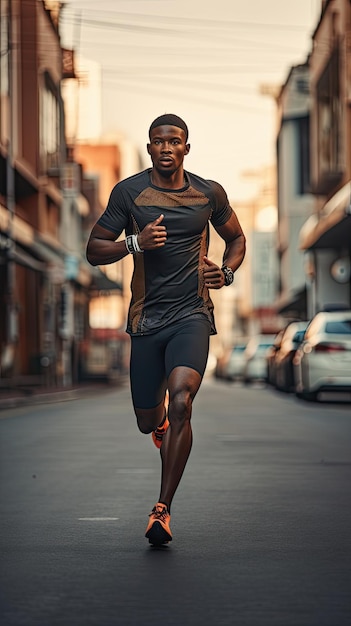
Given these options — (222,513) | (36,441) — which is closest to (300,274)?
(36,441)

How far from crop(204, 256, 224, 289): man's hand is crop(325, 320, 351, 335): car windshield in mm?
16732

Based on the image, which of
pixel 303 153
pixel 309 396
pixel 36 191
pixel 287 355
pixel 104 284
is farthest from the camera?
pixel 303 153

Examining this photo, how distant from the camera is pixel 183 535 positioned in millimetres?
7391

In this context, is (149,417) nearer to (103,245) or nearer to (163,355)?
(163,355)

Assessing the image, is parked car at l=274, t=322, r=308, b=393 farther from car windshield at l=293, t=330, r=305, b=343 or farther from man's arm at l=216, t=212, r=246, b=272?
man's arm at l=216, t=212, r=246, b=272

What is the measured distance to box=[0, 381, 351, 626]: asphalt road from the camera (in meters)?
5.30

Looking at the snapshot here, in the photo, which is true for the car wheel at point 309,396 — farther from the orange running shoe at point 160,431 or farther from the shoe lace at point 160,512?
the shoe lace at point 160,512

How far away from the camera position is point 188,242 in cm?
736

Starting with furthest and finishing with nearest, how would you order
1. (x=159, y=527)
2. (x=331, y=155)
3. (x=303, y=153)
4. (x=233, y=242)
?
1. (x=303, y=153)
2. (x=331, y=155)
3. (x=233, y=242)
4. (x=159, y=527)


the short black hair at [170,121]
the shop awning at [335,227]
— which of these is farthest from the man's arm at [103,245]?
the shop awning at [335,227]

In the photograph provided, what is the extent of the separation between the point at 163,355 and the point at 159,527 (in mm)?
994

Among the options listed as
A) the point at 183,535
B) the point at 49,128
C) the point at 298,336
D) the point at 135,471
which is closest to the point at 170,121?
the point at 183,535

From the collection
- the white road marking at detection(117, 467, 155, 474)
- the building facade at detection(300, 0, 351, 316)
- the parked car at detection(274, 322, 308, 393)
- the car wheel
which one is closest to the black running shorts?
the white road marking at detection(117, 467, 155, 474)

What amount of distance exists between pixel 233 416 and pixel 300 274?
187 feet
